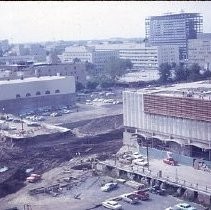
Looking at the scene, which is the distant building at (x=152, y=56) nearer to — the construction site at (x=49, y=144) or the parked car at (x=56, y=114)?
the parked car at (x=56, y=114)

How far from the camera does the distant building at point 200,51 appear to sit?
2975 cm

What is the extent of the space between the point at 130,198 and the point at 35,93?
392 inches

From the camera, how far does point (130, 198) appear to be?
7.93m

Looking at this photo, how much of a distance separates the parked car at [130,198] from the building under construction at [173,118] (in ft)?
6.21

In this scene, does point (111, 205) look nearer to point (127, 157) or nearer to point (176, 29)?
point (127, 157)

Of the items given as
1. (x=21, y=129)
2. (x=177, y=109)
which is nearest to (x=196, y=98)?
(x=177, y=109)

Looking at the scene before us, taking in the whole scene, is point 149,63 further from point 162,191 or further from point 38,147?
point 162,191

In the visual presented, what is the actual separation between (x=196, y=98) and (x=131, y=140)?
2.45 metres

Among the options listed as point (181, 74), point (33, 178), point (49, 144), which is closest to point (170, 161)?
point (33, 178)

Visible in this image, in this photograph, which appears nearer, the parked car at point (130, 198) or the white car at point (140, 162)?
the parked car at point (130, 198)

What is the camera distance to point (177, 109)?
9.53 metres

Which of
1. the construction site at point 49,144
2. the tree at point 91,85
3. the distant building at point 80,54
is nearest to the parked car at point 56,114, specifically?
the construction site at point 49,144

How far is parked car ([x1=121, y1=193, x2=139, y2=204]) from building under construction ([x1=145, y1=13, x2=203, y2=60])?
→ 2540 cm

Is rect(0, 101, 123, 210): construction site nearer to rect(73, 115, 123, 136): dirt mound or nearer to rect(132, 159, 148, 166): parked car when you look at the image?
rect(73, 115, 123, 136): dirt mound
